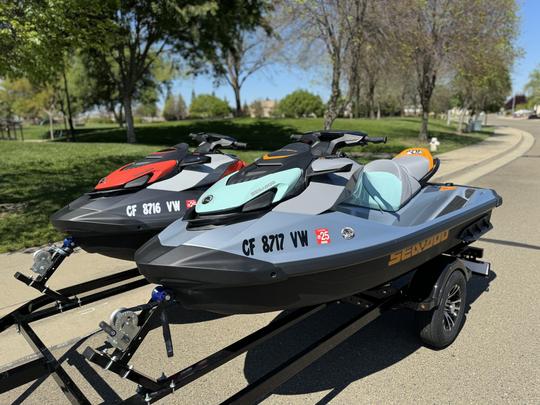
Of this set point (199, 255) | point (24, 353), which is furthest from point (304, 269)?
point (24, 353)

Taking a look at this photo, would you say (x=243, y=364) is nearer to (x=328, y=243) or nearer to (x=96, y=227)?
(x=328, y=243)

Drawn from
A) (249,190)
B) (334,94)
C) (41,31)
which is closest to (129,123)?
(334,94)

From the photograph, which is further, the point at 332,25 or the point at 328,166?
the point at 332,25

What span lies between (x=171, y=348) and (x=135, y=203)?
154 centimetres

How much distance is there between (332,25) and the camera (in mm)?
12352

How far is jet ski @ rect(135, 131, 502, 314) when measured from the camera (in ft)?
7.30

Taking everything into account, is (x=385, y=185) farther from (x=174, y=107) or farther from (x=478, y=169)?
(x=174, y=107)

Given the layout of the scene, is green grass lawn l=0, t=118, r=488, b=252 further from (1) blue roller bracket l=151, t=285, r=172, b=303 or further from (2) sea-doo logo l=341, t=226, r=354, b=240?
(2) sea-doo logo l=341, t=226, r=354, b=240

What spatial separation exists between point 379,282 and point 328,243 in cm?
58

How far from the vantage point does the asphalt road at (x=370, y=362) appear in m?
2.74

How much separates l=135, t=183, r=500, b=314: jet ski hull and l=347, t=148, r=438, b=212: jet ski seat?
238 mm

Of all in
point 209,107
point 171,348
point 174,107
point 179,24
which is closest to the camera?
point 171,348

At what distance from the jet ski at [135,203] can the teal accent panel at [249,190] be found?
909 millimetres

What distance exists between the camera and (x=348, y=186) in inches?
104
